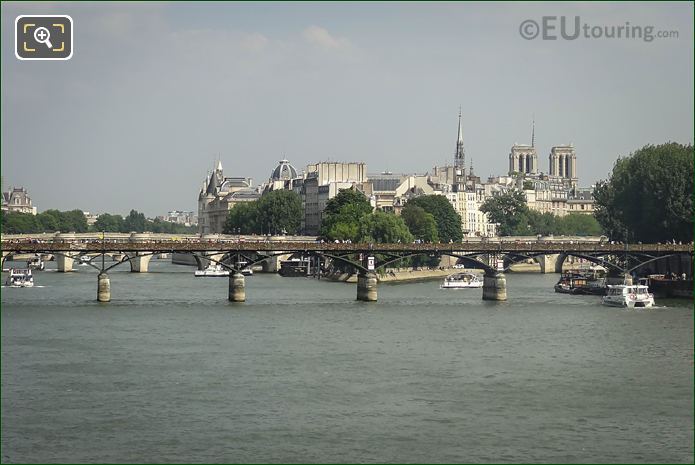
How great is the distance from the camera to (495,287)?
78.5 metres

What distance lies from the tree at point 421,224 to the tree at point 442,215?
25.8 feet

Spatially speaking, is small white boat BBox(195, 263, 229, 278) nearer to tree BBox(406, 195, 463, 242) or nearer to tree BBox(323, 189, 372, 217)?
tree BBox(323, 189, 372, 217)

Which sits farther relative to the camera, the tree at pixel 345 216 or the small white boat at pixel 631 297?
the tree at pixel 345 216

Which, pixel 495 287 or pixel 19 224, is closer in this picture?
pixel 495 287

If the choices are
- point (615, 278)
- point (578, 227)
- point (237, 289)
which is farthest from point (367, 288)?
point (578, 227)

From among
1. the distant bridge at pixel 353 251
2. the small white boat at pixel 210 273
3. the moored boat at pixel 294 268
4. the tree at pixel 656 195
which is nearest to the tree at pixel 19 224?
the moored boat at pixel 294 268

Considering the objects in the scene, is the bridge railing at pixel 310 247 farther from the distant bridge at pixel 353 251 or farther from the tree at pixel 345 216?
the tree at pixel 345 216

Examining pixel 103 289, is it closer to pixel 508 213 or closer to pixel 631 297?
pixel 631 297

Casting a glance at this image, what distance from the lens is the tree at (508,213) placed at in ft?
598

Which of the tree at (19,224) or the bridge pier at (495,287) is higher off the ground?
the tree at (19,224)

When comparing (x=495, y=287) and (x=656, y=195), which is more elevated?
(x=656, y=195)

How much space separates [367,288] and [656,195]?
2658cm

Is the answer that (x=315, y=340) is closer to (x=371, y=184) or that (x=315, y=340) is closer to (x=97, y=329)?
(x=97, y=329)

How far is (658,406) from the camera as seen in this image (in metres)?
39.0
